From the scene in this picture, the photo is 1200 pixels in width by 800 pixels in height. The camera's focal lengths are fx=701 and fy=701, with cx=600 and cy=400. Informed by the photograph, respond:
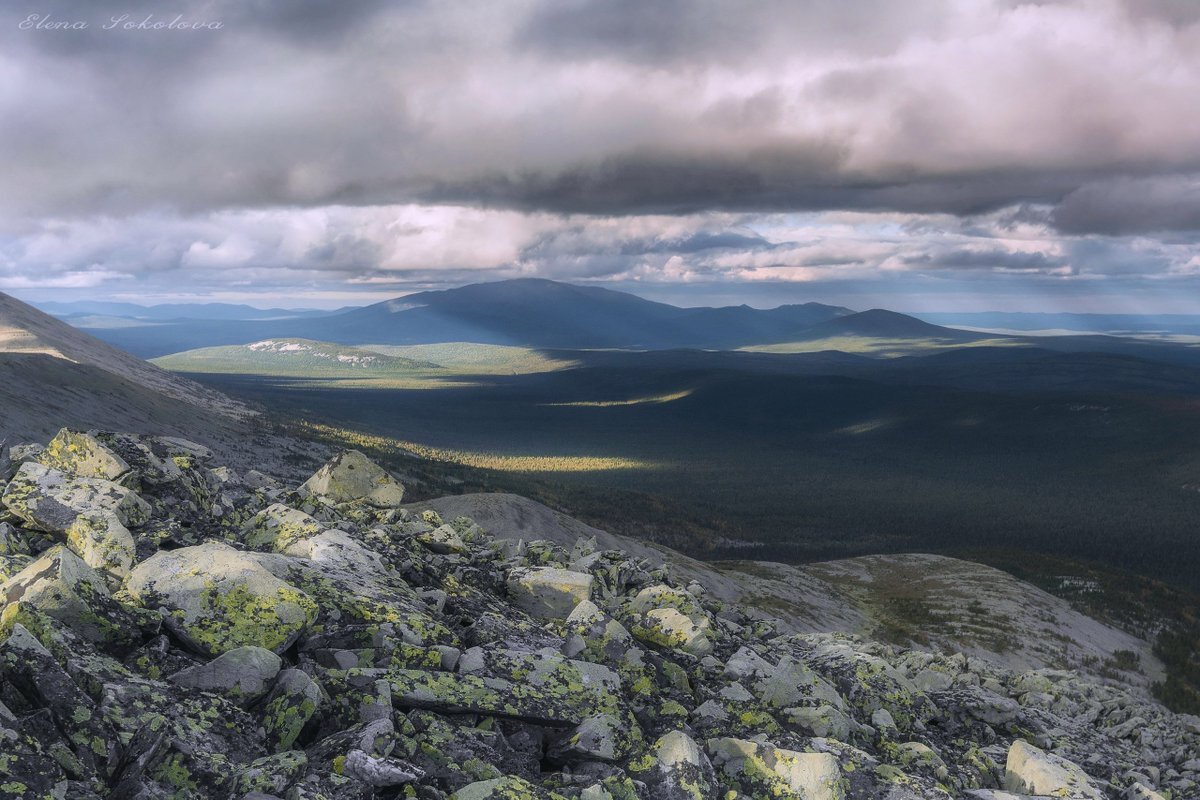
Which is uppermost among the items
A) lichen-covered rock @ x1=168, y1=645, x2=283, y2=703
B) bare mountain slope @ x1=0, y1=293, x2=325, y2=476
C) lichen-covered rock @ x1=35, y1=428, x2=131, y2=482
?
lichen-covered rock @ x1=35, y1=428, x2=131, y2=482

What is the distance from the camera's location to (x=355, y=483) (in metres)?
28.1

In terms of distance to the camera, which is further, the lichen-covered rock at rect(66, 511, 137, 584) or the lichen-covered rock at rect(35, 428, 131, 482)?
the lichen-covered rock at rect(35, 428, 131, 482)

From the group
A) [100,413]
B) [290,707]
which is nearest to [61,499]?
[290,707]

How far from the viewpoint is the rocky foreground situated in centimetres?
884

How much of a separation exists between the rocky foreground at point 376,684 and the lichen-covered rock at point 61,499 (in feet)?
0.16

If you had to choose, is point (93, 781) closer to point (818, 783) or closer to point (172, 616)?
point (172, 616)

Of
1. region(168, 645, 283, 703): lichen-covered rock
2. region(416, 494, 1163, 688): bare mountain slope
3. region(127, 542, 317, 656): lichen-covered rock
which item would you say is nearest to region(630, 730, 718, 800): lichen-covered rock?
region(168, 645, 283, 703): lichen-covered rock

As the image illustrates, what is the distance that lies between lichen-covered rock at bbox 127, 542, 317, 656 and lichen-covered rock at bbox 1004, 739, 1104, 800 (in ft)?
46.2

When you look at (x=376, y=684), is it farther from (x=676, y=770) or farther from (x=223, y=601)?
(x=676, y=770)

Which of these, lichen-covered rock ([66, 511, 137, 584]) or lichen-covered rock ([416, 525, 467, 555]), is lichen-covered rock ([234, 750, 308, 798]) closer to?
lichen-covered rock ([66, 511, 137, 584])

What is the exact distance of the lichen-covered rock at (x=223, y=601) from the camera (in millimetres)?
11445

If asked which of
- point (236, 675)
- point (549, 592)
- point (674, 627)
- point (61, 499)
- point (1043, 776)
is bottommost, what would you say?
point (1043, 776)

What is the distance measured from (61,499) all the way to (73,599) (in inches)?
240

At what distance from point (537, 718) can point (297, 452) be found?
191821mm
